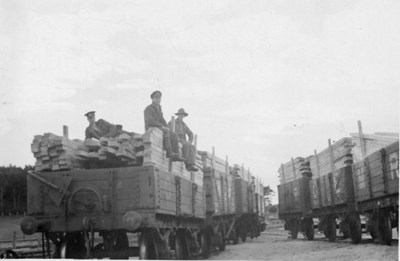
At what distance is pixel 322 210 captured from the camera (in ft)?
63.7

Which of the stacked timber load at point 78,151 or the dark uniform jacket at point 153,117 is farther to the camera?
the dark uniform jacket at point 153,117

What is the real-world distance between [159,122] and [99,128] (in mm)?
1386

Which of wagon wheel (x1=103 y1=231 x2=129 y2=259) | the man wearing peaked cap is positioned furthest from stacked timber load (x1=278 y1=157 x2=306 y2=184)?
wagon wheel (x1=103 y1=231 x2=129 y2=259)

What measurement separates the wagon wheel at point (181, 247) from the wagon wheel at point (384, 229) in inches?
→ 191

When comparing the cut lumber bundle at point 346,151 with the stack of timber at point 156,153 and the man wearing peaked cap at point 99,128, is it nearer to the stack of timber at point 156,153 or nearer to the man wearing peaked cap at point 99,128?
the stack of timber at point 156,153

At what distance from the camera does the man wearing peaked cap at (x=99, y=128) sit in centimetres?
1083

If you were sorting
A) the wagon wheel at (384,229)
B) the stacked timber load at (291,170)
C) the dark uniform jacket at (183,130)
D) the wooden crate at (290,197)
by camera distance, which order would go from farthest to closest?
the stacked timber load at (291,170) → the wooden crate at (290,197) → the dark uniform jacket at (183,130) → the wagon wheel at (384,229)

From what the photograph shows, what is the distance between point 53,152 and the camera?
29.7 feet

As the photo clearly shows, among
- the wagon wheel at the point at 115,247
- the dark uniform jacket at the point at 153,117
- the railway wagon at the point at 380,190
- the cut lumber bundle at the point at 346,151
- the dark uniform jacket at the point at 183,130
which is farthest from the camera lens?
the cut lumber bundle at the point at 346,151

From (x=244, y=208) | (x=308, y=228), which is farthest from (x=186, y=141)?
(x=244, y=208)

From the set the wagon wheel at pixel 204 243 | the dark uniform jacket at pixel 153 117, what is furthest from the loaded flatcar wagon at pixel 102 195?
the wagon wheel at pixel 204 243

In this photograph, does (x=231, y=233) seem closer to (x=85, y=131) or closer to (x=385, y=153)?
(x=385, y=153)

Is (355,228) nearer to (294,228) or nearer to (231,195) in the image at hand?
(231,195)

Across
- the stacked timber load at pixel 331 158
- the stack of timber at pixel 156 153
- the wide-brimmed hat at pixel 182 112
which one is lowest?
the stack of timber at pixel 156 153
